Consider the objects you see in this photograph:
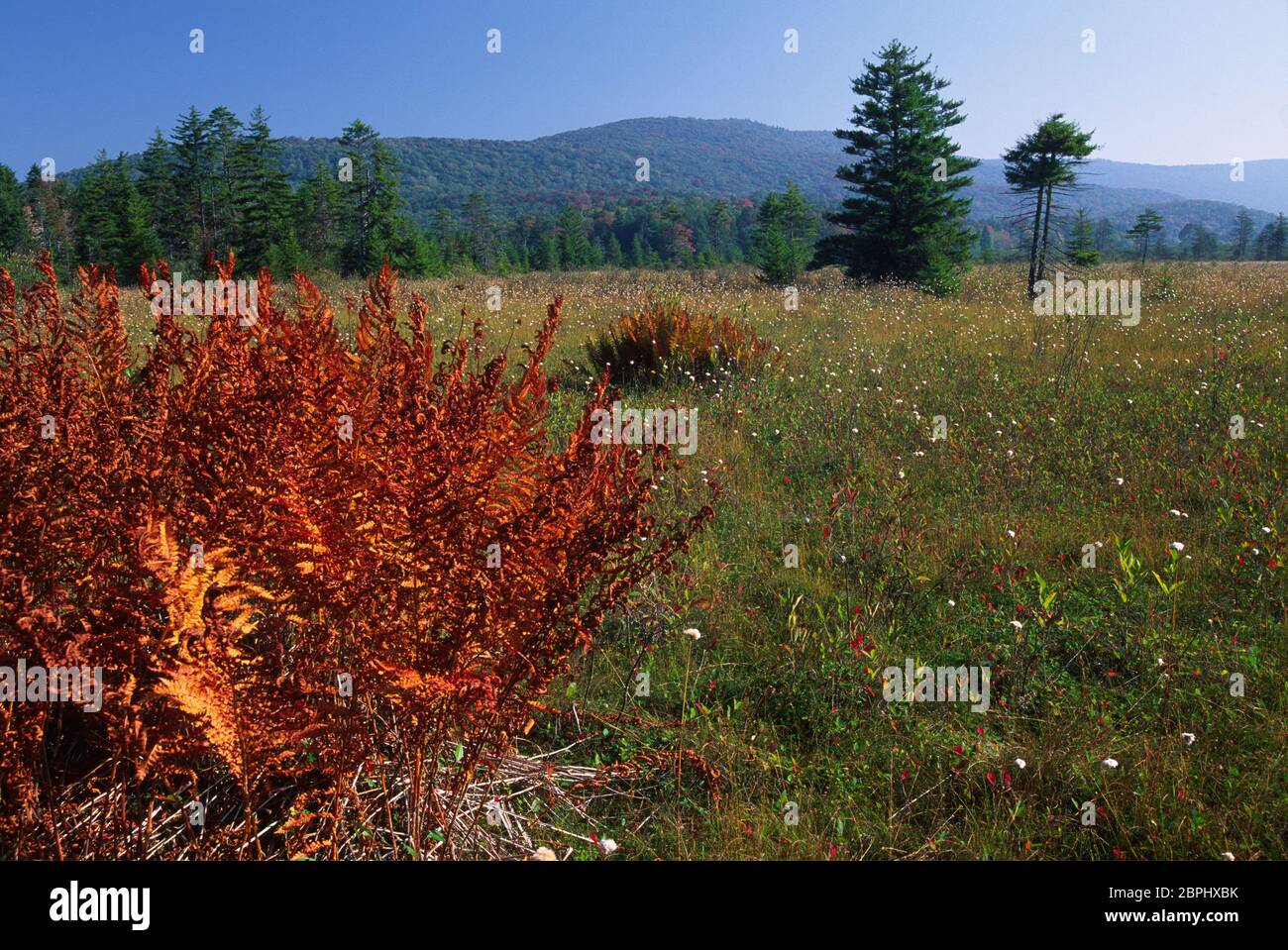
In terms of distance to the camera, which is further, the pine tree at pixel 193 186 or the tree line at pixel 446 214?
the pine tree at pixel 193 186

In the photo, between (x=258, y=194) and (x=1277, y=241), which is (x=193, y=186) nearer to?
(x=258, y=194)

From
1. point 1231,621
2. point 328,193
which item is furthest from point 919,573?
point 328,193

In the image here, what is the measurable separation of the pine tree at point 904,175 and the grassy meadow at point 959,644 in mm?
23893

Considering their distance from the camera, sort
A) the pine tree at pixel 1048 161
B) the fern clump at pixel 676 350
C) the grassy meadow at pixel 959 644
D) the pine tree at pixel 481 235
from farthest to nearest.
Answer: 1. the pine tree at pixel 481 235
2. the pine tree at pixel 1048 161
3. the fern clump at pixel 676 350
4. the grassy meadow at pixel 959 644

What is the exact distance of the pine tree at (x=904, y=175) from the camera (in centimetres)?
2809

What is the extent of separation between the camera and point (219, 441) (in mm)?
1956

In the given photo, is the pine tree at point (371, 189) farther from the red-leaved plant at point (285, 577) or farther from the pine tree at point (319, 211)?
the red-leaved plant at point (285, 577)

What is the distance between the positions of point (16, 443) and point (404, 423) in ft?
3.01

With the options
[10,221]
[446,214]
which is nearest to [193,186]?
[10,221]

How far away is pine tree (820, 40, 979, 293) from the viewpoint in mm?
28094

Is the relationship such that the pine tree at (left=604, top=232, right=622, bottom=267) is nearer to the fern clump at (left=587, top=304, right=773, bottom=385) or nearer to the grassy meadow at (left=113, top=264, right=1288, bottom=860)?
the fern clump at (left=587, top=304, right=773, bottom=385)

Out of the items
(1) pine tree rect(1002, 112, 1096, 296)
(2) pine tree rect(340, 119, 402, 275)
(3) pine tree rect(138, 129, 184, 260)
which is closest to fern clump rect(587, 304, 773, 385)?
(1) pine tree rect(1002, 112, 1096, 296)

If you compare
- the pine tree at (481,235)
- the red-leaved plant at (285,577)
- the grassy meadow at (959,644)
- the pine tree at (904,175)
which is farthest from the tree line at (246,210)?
the red-leaved plant at (285,577)

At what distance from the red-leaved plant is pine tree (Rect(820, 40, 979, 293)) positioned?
28.3 meters
